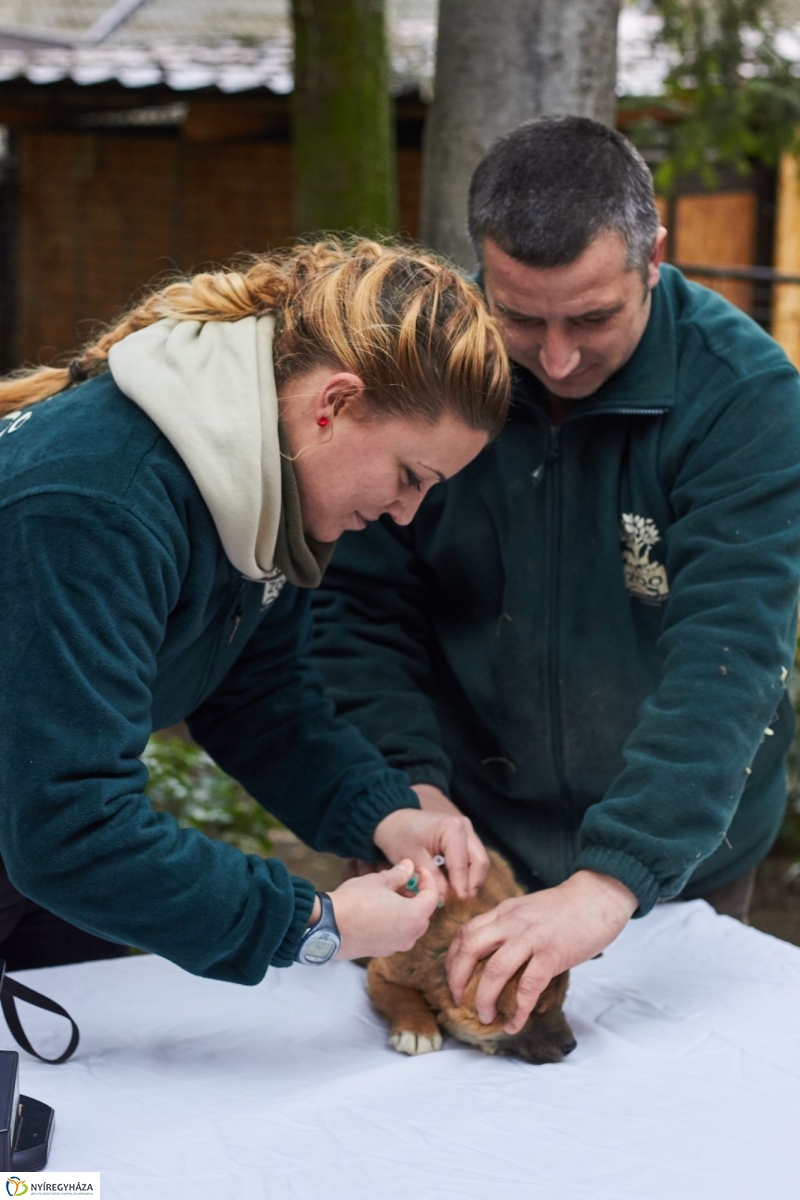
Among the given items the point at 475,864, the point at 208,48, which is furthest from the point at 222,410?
the point at 208,48

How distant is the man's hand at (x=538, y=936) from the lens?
2.08 meters

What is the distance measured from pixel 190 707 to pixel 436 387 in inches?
28.9

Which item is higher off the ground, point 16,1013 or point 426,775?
point 426,775

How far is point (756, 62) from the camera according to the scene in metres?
5.39

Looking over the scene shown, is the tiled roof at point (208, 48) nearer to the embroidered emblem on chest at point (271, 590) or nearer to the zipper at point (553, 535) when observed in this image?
the zipper at point (553, 535)

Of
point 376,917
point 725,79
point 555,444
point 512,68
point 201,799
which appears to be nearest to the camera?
point 376,917

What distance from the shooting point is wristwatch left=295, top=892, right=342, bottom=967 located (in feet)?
6.35

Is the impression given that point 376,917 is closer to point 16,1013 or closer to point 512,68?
point 16,1013

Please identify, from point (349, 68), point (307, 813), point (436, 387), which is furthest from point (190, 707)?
point (349, 68)

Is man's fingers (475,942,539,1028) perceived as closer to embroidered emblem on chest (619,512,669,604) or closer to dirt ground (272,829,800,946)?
embroidered emblem on chest (619,512,669,604)

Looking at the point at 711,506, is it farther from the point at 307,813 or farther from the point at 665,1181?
the point at 665,1181

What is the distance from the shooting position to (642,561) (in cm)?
257

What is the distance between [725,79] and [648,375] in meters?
3.38

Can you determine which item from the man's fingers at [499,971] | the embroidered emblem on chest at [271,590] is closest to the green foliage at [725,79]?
the embroidered emblem on chest at [271,590]
